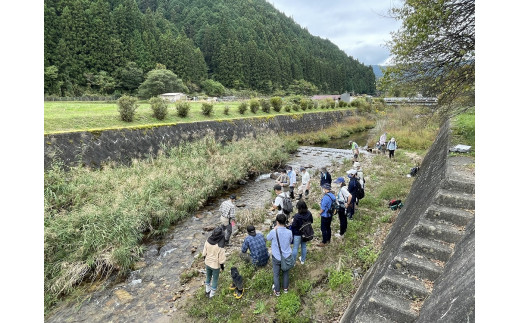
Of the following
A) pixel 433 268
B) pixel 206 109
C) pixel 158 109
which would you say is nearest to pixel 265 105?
pixel 206 109

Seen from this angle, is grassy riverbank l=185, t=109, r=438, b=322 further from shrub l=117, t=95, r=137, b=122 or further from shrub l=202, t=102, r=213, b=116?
shrub l=202, t=102, r=213, b=116

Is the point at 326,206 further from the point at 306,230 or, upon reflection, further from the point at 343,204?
the point at 306,230

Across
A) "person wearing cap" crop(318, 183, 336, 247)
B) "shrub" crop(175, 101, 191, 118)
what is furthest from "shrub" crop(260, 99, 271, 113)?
"person wearing cap" crop(318, 183, 336, 247)

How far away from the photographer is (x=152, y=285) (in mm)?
5906

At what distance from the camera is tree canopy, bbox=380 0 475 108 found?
6379 millimetres

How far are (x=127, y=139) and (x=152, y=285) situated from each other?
850 centimetres

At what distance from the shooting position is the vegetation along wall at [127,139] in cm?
974

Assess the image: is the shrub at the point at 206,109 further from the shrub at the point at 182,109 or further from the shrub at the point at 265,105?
the shrub at the point at 265,105

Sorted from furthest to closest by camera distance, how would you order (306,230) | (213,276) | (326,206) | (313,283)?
(326,206) → (306,230) → (313,283) → (213,276)

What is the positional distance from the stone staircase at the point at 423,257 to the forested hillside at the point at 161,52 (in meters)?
46.2

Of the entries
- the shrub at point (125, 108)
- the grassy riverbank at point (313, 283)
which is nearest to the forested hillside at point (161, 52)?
the shrub at point (125, 108)

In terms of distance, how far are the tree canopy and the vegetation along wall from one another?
36.1ft

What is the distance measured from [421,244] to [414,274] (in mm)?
507

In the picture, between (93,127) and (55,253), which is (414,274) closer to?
(55,253)
